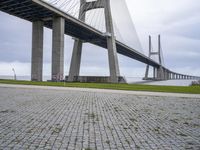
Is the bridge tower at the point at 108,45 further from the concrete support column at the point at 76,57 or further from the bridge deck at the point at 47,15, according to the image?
the bridge deck at the point at 47,15

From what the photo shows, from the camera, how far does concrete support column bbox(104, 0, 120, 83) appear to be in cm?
4281

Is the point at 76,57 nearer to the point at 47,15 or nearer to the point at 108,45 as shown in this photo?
the point at 108,45

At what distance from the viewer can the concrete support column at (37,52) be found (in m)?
39.2

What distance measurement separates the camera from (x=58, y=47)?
36719 millimetres

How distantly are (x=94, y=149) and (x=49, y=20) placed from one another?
126 ft

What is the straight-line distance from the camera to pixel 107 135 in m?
4.81

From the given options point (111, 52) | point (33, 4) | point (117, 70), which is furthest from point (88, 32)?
point (33, 4)

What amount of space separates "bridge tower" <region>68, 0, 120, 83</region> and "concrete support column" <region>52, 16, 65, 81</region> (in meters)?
8.08

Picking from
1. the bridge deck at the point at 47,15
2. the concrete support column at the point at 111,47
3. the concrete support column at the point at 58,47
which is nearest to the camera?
the bridge deck at the point at 47,15

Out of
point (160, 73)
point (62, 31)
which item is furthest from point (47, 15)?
point (160, 73)

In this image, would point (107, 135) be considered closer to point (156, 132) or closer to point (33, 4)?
point (156, 132)

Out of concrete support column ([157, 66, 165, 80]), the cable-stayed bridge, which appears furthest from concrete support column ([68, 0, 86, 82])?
concrete support column ([157, 66, 165, 80])

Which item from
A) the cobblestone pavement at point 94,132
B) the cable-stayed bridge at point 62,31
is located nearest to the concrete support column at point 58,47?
the cable-stayed bridge at point 62,31

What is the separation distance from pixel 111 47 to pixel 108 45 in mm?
713
